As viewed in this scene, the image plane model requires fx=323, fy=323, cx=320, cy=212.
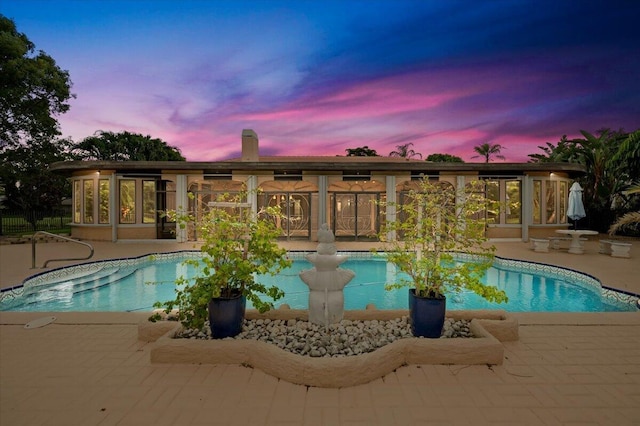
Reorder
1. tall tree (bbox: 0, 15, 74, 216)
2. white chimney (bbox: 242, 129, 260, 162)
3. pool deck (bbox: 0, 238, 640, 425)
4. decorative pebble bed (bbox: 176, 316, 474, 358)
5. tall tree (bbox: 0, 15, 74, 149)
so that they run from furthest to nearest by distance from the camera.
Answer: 1. white chimney (bbox: 242, 129, 260, 162)
2. tall tree (bbox: 0, 15, 74, 216)
3. tall tree (bbox: 0, 15, 74, 149)
4. decorative pebble bed (bbox: 176, 316, 474, 358)
5. pool deck (bbox: 0, 238, 640, 425)

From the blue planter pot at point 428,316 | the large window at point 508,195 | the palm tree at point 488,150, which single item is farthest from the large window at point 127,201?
the palm tree at point 488,150

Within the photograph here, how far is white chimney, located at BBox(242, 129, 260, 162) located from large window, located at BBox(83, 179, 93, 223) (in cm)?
708

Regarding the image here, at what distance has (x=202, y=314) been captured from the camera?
3227 millimetres

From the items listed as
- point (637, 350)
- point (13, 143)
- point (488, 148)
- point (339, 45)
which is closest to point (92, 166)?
point (13, 143)

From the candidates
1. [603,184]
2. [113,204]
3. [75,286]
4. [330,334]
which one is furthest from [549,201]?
[113,204]

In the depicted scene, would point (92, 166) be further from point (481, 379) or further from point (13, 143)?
point (481, 379)

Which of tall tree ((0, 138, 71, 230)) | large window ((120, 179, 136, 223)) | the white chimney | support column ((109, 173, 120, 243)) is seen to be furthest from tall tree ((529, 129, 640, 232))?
tall tree ((0, 138, 71, 230))

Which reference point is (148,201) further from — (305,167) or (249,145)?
(305,167)

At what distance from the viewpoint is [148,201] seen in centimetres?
1410

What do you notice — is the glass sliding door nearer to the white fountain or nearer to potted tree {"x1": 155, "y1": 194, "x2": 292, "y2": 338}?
the white fountain

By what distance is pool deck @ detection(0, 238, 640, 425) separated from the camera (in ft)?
7.68

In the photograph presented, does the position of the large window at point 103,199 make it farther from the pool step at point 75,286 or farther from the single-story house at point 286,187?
the pool step at point 75,286

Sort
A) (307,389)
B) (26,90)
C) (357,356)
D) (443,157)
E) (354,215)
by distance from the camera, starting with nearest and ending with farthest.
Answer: (307,389) < (357,356) < (354,215) < (26,90) < (443,157)

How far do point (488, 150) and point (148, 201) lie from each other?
27386mm
